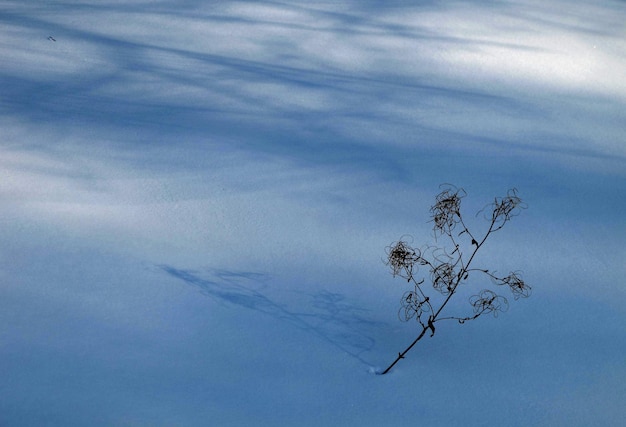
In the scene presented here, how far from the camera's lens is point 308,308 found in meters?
2.55

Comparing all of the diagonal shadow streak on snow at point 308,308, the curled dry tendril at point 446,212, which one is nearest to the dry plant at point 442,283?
the curled dry tendril at point 446,212

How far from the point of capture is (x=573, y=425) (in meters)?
2.21

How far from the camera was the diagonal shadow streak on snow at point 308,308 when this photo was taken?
2451 mm

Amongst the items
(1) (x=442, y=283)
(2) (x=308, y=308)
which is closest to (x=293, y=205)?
(2) (x=308, y=308)

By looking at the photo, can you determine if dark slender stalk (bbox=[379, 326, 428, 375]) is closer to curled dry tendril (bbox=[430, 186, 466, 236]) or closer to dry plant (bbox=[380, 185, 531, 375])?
dry plant (bbox=[380, 185, 531, 375])

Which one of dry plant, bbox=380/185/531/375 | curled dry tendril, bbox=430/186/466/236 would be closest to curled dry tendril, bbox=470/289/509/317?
dry plant, bbox=380/185/531/375

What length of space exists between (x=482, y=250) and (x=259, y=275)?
0.95m

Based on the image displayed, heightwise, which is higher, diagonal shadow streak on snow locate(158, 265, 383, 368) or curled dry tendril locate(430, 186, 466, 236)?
curled dry tendril locate(430, 186, 466, 236)

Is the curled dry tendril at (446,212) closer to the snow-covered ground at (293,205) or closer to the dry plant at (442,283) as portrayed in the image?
the dry plant at (442,283)

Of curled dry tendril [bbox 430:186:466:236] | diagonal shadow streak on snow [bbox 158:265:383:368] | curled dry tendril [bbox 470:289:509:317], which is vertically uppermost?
curled dry tendril [bbox 430:186:466:236]

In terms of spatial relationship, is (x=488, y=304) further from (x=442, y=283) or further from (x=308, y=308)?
(x=308, y=308)

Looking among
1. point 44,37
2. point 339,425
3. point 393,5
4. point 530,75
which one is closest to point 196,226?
point 339,425

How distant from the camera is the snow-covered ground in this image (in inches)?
89.0

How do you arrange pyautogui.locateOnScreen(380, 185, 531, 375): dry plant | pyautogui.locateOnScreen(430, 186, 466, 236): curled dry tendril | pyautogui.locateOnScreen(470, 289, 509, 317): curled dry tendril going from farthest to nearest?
pyautogui.locateOnScreen(470, 289, 509, 317): curled dry tendril → pyautogui.locateOnScreen(380, 185, 531, 375): dry plant → pyautogui.locateOnScreen(430, 186, 466, 236): curled dry tendril
